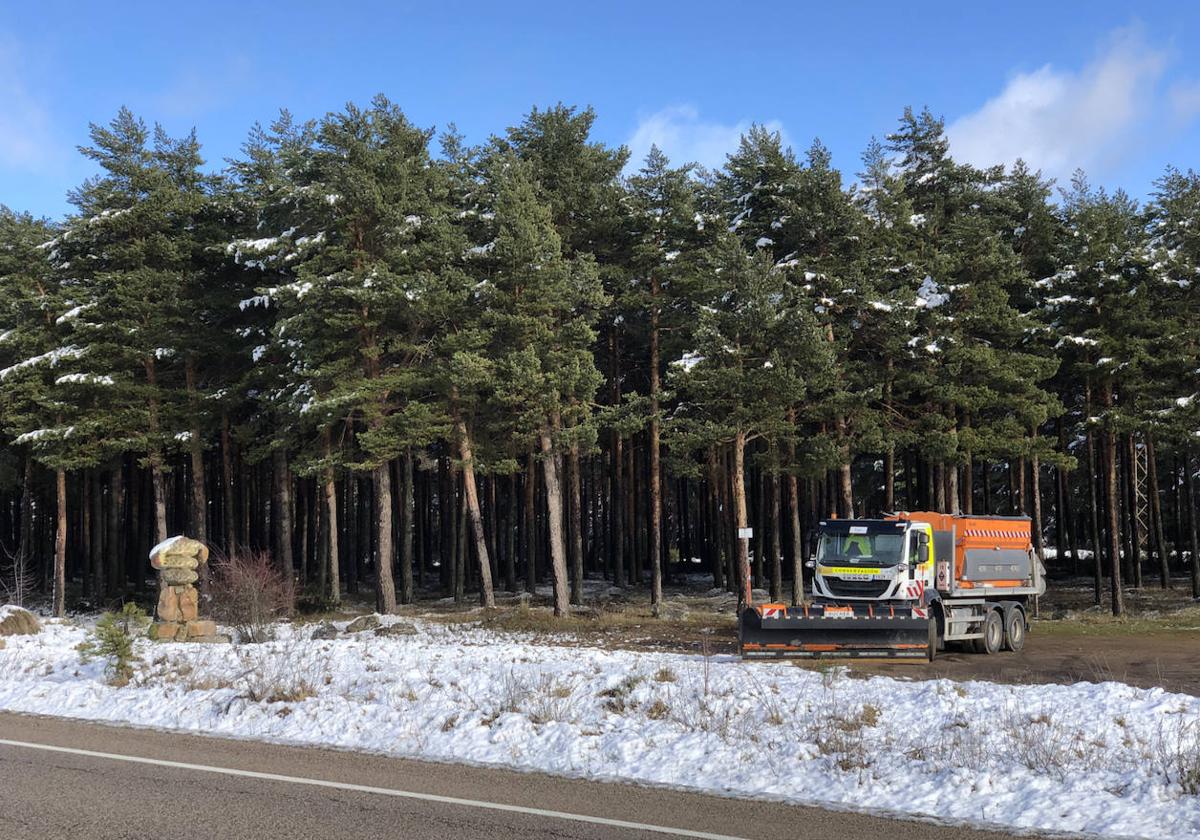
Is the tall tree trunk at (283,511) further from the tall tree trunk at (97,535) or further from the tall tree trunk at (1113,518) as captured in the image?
the tall tree trunk at (1113,518)

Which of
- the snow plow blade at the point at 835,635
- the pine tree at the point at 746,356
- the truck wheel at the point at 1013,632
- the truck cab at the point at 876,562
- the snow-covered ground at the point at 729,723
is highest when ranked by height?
the pine tree at the point at 746,356

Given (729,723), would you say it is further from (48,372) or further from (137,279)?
(48,372)

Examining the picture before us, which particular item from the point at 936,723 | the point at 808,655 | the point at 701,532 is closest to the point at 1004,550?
the point at 808,655

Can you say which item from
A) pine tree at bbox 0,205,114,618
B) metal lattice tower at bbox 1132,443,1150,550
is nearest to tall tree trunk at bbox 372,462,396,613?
pine tree at bbox 0,205,114,618

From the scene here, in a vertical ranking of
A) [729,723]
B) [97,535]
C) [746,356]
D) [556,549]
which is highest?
[746,356]

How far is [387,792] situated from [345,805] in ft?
1.98

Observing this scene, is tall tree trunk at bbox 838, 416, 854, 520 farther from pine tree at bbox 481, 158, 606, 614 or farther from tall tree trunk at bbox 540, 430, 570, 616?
tall tree trunk at bbox 540, 430, 570, 616

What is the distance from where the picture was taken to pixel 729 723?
11.6m

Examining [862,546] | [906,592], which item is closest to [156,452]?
[862,546]

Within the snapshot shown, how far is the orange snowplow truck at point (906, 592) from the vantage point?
814 inches

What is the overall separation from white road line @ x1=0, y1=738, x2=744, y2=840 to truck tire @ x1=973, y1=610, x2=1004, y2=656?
737 inches

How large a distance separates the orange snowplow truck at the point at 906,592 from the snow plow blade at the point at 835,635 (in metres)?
0.02

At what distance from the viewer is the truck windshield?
74.5ft

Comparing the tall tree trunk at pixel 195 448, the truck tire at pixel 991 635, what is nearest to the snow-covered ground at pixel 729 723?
the truck tire at pixel 991 635
